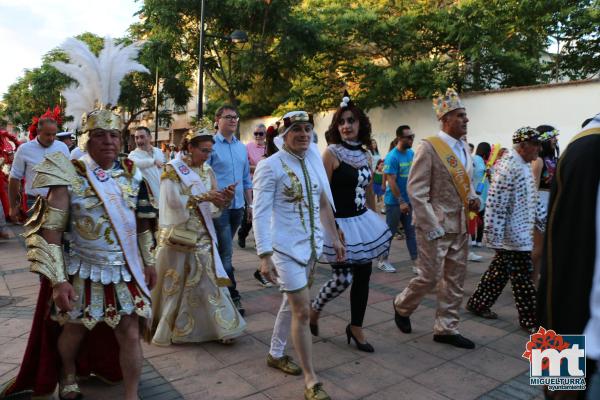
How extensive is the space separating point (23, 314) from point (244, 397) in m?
2.89

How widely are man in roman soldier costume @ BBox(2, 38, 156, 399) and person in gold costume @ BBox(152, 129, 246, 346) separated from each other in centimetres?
89

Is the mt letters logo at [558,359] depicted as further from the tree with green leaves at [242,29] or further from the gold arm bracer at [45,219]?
the tree with green leaves at [242,29]

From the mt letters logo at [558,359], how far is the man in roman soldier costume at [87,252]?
2107 mm

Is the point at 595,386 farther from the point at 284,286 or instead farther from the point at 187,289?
the point at 187,289

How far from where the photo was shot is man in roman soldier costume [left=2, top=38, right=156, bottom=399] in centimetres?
261

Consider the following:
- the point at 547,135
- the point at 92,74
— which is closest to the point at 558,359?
the point at 92,74

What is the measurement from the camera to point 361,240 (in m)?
3.76

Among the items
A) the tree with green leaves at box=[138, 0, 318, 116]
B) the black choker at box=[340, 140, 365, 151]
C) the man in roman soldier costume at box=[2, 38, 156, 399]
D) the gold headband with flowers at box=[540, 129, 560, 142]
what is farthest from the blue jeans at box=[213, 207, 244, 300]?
the tree with green leaves at box=[138, 0, 318, 116]

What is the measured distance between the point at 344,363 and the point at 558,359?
2.15m

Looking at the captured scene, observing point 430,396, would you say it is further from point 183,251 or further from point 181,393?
point 183,251

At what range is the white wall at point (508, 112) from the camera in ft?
39.2

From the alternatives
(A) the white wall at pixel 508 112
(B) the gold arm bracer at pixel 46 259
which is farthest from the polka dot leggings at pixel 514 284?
(A) the white wall at pixel 508 112

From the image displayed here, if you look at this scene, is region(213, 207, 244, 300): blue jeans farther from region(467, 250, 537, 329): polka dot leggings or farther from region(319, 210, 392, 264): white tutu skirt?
region(467, 250, 537, 329): polka dot leggings

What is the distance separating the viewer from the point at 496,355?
3.96m
